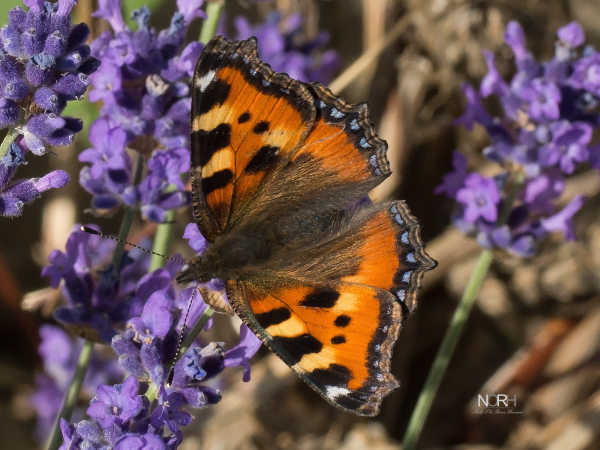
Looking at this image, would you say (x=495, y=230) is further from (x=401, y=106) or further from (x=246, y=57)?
(x=401, y=106)

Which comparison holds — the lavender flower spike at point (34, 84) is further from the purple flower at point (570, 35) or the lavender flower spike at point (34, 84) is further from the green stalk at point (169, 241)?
the purple flower at point (570, 35)

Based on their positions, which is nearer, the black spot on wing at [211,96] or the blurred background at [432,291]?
the black spot on wing at [211,96]

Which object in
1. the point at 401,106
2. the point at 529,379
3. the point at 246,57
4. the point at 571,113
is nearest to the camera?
the point at 246,57

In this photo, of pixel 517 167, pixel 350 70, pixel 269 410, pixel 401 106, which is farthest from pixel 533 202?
pixel 269 410

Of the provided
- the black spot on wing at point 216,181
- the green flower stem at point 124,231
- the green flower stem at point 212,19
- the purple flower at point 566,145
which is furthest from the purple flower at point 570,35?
the green flower stem at point 124,231

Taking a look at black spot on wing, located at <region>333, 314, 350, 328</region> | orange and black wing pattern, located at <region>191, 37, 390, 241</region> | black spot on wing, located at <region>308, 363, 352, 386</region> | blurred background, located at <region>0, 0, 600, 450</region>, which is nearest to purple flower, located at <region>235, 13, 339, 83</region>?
blurred background, located at <region>0, 0, 600, 450</region>

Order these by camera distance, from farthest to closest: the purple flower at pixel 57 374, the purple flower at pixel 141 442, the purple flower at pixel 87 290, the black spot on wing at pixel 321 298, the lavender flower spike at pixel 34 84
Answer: the purple flower at pixel 57 374, the purple flower at pixel 87 290, the black spot on wing at pixel 321 298, the lavender flower spike at pixel 34 84, the purple flower at pixel 141 442
